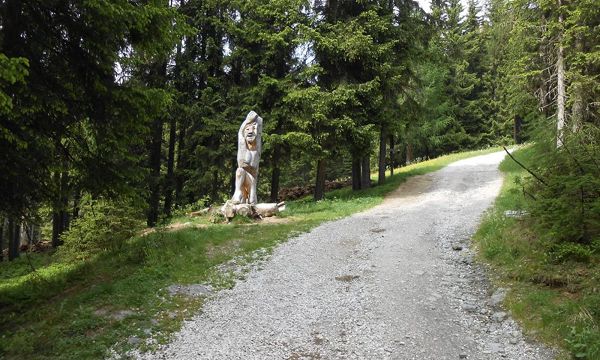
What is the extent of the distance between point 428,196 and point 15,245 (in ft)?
69.3

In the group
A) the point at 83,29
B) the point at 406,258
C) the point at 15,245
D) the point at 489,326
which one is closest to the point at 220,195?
the point at 15,245

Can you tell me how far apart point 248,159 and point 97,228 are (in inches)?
199

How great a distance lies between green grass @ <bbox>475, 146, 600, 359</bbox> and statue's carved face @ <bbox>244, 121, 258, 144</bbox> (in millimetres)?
7889

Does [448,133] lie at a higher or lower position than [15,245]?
higher

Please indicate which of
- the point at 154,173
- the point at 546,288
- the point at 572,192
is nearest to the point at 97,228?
the point at 154,173

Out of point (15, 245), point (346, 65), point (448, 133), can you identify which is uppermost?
point (346, 65)

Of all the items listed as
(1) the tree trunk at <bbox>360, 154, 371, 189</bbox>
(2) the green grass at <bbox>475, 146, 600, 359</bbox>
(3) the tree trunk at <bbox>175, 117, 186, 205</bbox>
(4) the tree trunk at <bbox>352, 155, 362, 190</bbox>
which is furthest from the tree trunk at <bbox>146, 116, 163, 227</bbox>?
(2) the green grass at <bbox>475, 146, 600, 359</bbox>

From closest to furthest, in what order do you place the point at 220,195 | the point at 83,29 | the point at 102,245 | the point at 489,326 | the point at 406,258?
the point at 489,326
the point at 83,29
the point at 406,258
the point at 102,245
the point at 220,195

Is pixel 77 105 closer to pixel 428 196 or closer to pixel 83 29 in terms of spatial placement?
pixel 83 29

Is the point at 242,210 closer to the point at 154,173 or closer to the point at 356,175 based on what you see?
the point at 154,173

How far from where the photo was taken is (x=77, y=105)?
702 centimetres

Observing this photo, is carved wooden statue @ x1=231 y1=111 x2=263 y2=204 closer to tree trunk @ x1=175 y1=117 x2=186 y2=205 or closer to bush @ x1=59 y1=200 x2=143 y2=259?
bush @ x1=59 y1=200 x2=143 y2=259

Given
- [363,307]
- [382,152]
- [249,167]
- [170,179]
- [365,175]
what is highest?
[382,152]

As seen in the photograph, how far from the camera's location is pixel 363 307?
6.81 metres
